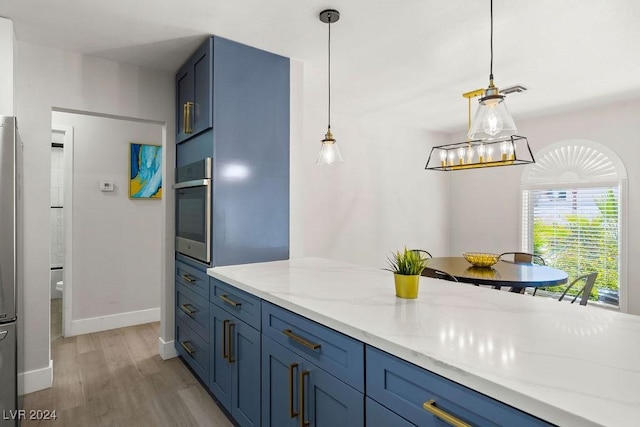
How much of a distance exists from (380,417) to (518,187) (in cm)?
446

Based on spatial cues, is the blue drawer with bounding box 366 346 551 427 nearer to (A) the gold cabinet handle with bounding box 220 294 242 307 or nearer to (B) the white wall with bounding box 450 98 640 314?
(A) the gold cabinet handle with bounding box 220 294 242 307

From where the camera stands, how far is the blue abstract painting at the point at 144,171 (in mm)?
3871

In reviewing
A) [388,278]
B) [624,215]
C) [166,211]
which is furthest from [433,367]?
[624,215]

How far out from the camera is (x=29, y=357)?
246cm

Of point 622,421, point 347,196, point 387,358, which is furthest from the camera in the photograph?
point 347,196

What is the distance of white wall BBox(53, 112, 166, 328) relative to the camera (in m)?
3.60

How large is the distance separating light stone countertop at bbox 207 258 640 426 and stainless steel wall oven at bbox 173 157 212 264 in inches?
27.3

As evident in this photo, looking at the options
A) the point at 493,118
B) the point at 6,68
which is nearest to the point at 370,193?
the point at 493,118

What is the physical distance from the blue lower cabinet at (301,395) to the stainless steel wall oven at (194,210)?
1004 millimetres

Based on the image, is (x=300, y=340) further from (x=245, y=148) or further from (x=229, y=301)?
(x=245, y=148)

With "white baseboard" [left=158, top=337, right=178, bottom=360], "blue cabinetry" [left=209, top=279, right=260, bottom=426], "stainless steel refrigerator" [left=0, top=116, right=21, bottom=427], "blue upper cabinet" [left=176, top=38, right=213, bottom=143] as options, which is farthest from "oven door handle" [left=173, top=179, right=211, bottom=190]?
"white baseboard" [left=158, top=337, right=178, bottom=360]

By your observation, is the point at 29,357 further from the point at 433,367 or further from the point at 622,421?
the point at 622,421

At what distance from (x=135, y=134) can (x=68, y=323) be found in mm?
1993

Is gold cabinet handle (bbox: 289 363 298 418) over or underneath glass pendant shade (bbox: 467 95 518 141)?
underneath
